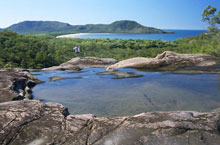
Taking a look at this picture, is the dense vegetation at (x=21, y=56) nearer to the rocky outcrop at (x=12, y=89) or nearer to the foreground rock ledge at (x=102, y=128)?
the rocky outcrop at (x=12, y=89)

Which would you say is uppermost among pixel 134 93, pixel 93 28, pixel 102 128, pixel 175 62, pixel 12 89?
pixel 93 28

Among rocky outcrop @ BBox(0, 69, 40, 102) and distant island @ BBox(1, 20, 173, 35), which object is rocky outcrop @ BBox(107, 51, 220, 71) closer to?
rocky outcrop @ BBox(0, 69, 40, 102)

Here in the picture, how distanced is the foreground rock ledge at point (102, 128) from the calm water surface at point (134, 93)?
1.46 m

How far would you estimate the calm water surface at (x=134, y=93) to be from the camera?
5609 millimetres

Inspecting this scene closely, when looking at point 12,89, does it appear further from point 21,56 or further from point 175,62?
point 21,56

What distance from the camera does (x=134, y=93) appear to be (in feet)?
22.8

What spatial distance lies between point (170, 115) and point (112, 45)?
3468 cm

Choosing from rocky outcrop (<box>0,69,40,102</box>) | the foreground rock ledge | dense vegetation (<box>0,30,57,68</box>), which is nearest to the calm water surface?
rocky outcrop (<box>0,69,40,102</box>)

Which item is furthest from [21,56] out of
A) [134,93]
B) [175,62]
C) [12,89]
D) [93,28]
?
[93,28]

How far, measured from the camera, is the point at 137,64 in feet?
39.3

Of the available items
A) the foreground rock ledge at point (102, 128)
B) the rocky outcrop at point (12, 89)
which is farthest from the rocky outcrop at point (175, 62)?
the foreground rock ledge at point (102, 128)

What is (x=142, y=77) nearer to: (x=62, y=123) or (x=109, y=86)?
(x=109, y=86)

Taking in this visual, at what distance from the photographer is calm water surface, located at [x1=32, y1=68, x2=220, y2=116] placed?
5609 mm

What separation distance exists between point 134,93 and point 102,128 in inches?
139
